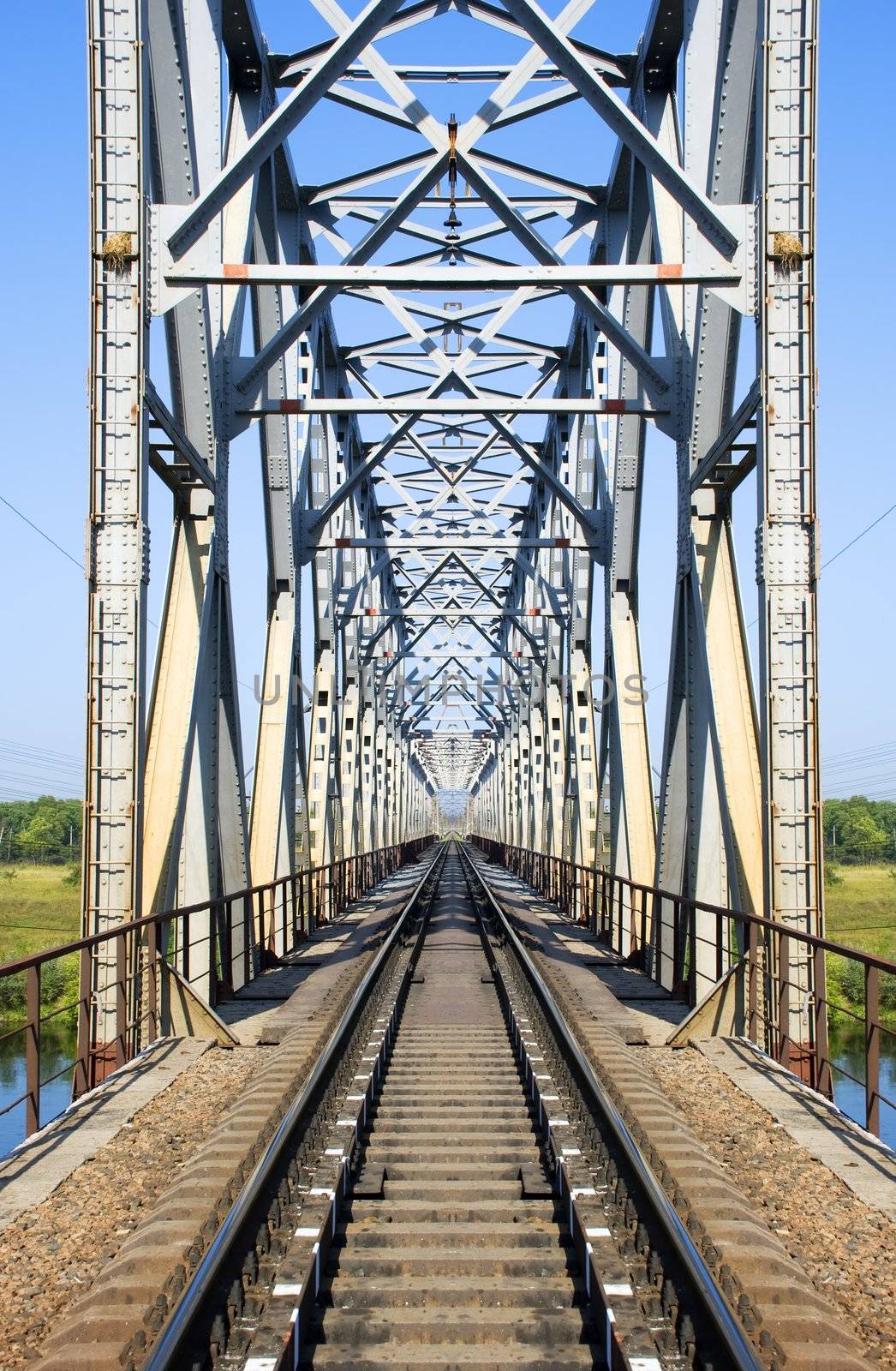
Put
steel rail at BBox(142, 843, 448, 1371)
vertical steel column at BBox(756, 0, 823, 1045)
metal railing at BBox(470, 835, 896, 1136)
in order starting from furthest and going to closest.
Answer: vertical steel column at BBox(756, 0, 823, 1045) → metal railing at BBox(470, 835, 896, 1136) → steel rail at BBox(142, 843, 448, 1371)

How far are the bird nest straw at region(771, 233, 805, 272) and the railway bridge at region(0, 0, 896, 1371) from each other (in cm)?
2

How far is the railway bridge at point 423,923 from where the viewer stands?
4.21m

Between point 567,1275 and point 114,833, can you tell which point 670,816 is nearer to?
point 114,833

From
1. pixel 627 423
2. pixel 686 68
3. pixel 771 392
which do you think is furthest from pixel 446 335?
pixel 771 392

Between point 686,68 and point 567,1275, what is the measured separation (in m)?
10.7

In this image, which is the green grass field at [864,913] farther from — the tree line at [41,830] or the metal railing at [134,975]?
the tree line at [41,830]

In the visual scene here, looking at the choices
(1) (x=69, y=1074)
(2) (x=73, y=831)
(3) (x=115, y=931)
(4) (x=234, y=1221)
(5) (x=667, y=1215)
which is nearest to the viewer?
(4) (x=234, y=1221)

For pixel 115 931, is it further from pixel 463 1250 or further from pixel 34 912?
pixel 34 912

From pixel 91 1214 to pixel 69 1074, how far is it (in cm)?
2434

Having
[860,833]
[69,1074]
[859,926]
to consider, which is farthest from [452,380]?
[860,833]

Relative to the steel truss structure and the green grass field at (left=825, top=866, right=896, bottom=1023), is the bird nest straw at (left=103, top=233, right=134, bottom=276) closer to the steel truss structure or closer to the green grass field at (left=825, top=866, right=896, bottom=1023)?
the steel truss structure

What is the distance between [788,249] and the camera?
8.77 metres

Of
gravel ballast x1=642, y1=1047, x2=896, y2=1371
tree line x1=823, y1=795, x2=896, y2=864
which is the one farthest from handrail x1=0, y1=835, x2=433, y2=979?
tree line x1=823, y1=795, x2=896, y2=864

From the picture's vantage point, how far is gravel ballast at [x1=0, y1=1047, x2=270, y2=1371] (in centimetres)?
410
